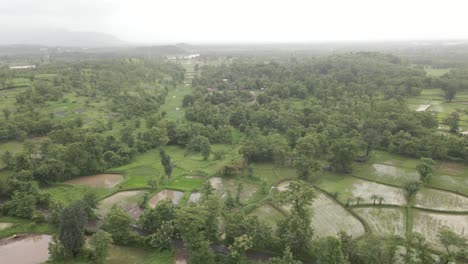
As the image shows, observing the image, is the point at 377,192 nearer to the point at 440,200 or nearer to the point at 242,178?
the point at 440,200

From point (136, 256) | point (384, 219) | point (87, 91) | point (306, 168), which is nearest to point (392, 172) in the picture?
point (384, 219)

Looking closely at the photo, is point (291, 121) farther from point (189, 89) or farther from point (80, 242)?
point (189, 89)

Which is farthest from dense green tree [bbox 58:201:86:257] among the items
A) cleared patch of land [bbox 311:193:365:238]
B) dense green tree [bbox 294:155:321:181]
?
dense green tree [bbox 294:155:321:181]

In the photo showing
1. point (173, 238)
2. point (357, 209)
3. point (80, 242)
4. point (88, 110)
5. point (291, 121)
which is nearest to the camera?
point (80, 242)

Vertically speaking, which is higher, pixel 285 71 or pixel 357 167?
pixel 285 71

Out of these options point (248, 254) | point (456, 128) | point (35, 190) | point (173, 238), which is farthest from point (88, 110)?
point (456, 128)
